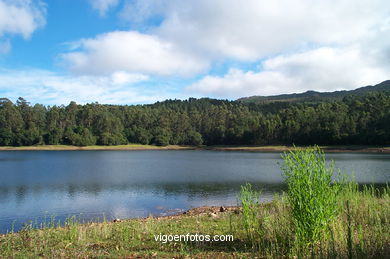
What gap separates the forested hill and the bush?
107011 millimetres

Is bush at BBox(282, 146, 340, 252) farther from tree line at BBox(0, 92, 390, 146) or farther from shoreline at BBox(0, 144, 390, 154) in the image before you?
tree line at BBox(0, 92, 390, 146)

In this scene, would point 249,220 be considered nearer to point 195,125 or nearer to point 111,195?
point 111,195

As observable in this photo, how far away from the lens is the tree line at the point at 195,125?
4530 inches

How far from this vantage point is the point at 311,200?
8.45 m

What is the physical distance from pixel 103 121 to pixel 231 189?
127 metres

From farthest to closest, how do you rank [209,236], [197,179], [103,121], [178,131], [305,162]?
[178,131], [103,121], [197,179], [209,236], [305,162]

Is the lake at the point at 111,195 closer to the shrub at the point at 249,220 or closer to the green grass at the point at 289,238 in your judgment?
the green grass at the point at 289,238

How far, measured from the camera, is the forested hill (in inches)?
4532

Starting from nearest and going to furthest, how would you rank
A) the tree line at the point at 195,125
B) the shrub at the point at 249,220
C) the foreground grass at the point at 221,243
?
the foreground grass at the point at 221,243 < the shrub at the point at 249,220 < the tree line at the point at 195,125

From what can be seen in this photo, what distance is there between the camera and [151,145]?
151 m

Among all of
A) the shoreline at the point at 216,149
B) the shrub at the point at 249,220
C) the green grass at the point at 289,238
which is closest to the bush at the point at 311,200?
the green grass at the point at 289,238

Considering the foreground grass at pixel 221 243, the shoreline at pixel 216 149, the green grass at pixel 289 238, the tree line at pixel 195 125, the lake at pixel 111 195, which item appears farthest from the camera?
the tree line at pixel 195 125

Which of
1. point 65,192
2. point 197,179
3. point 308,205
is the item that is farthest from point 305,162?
point 197,179

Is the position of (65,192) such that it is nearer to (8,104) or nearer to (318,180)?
(318,180)
